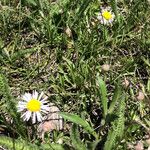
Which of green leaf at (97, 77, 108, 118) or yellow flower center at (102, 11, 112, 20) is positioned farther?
yellow flower center at (102, 11, 112, 20)

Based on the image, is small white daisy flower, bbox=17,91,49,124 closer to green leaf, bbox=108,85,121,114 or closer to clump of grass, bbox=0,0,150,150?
clump of grass, bbox=0,0,150,150

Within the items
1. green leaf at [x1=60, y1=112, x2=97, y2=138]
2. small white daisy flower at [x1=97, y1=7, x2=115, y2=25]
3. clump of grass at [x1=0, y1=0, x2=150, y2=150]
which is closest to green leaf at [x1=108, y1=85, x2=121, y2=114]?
clump of grass at [x1=0, y1=0, x2=150, y2=150]

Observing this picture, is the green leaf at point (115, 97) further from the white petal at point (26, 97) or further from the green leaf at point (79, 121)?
the white petal at point (26, 97)

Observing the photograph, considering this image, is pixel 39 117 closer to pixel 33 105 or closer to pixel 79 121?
pixel 33 105

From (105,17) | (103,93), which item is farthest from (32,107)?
(105,17)

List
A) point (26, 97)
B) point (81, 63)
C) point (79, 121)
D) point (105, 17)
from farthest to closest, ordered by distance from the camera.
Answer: point (105, 17), point (81, 63), point (26, 97), point (79, 121)

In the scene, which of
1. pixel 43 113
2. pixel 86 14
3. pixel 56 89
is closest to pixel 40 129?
pixel 43 113

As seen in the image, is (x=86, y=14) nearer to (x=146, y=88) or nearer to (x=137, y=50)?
(x=137, y=50)
